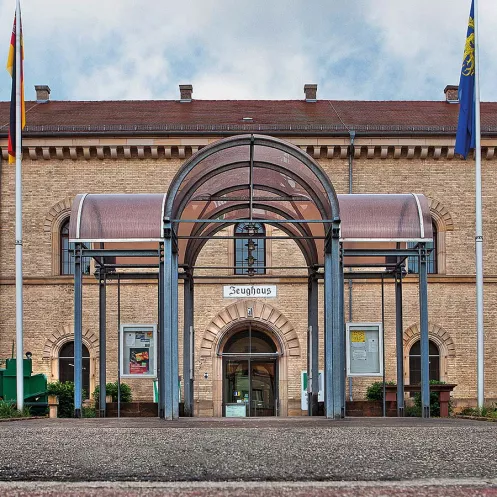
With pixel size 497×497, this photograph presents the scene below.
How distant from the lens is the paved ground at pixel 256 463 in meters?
5.30

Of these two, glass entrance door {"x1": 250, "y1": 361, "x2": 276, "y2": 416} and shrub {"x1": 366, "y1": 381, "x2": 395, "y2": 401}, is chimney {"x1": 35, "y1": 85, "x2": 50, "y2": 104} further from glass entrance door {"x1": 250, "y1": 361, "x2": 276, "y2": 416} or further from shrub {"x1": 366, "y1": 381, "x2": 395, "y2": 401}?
shrub {"x1": 366, "y1": 381, "x2": 395, "y2": 401}

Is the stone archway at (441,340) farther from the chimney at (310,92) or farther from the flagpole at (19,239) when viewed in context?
the flagpole at (19,239)

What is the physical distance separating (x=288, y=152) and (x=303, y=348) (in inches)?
640

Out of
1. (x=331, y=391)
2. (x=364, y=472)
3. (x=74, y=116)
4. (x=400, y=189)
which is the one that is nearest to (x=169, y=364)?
(x=331, y=391)

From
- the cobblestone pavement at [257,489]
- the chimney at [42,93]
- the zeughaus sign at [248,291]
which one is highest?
the chimney at [42,93]

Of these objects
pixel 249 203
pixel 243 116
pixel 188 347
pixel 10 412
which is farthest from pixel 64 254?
pixel 249 203

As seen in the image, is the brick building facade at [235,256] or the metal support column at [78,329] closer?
the metal support column at [78,329]

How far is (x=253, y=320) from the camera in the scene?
31.6 m

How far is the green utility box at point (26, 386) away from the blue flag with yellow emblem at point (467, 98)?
12.3 m

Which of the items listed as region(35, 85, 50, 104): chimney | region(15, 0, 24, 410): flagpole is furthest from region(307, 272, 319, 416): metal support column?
region(35, 85, 50, 104): chimney

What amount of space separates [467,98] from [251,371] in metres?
12.7

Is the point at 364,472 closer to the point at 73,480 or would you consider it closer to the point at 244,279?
the point at 73,480

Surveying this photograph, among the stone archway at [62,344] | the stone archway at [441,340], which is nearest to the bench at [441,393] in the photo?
the stone archway at [441,340]

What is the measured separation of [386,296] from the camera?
31.0 metres
